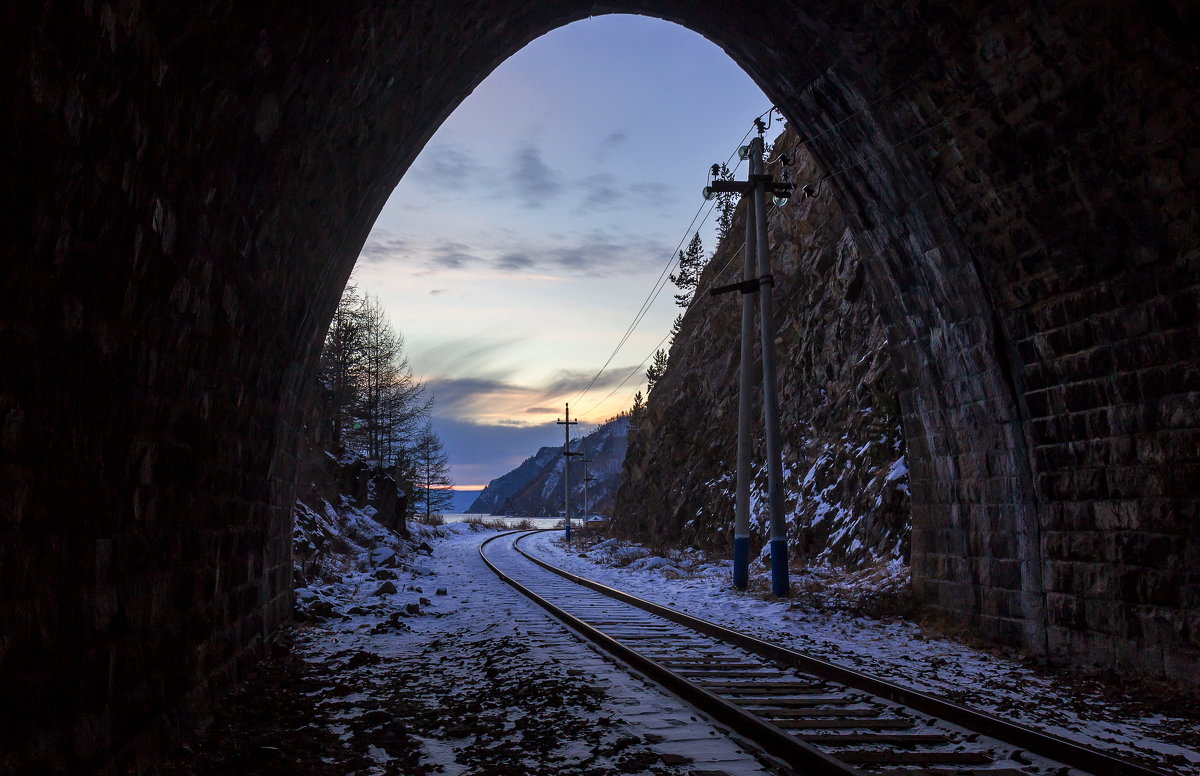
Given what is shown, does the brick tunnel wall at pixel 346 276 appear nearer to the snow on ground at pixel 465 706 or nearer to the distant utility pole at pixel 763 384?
the snow on ground at pixel 465 706

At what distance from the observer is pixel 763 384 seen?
1585 centimetres

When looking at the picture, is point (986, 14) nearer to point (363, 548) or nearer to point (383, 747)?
point (383, 747)

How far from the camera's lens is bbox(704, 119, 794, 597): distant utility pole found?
44.7 ft

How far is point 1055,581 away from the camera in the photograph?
839 centimetres

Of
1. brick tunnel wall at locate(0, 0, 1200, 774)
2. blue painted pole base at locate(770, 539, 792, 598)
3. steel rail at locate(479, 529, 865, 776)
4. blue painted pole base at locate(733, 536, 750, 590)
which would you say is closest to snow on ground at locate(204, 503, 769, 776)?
steel rail at locate(479, 529, 865, 776)

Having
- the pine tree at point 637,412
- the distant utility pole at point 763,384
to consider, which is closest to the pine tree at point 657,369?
the pine tree at point 637,412

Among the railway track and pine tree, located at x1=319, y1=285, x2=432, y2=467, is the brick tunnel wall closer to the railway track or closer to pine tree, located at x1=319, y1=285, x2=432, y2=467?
the railway track

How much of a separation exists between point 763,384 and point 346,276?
899 centimetres

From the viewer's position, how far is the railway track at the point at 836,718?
4688 mm

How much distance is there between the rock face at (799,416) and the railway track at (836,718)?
681 cm

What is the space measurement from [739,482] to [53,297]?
13770mm

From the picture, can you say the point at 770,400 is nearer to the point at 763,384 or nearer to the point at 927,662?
the point at 763,384

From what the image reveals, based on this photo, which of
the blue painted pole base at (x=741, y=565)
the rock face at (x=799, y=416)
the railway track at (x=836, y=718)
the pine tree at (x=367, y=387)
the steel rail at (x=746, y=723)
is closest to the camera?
the steel rail at (x=746, y=723)

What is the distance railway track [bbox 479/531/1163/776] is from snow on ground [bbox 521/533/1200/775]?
1.91 feet
